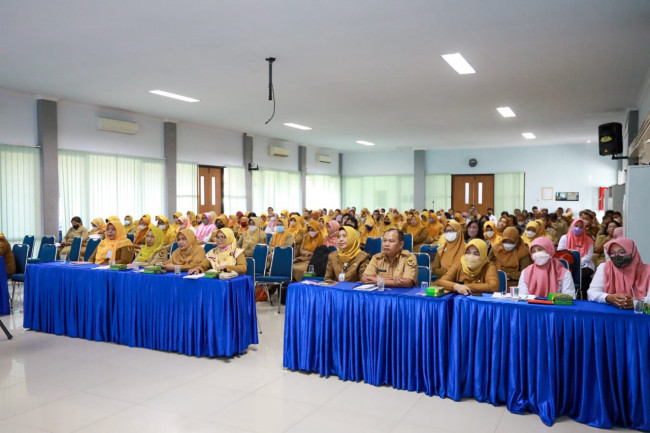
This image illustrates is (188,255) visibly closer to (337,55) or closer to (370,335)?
(370,335)

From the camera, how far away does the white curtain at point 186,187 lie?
1253 centimetres

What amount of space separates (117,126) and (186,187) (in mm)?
2630

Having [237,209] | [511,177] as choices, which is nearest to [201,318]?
[237,209]

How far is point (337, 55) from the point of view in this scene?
20.8ft

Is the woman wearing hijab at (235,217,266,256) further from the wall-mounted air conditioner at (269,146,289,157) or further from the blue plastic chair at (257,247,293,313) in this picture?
the wall-mounted air conditioner at (269,146,289,157)

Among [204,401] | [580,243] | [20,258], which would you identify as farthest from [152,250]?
[580,243]

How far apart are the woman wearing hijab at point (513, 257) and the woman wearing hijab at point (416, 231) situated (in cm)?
488

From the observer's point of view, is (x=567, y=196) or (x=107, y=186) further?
(x=567, y=196)

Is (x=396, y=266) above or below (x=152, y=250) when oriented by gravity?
above

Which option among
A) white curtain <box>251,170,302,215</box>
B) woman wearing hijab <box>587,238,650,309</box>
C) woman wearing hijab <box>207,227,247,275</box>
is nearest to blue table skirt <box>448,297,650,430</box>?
woman wearing hijab <box>587,238,650,309</box>

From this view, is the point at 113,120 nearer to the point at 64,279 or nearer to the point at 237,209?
the point at 237,209

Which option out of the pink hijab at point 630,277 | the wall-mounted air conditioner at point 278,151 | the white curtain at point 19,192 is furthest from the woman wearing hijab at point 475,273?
the wall-mounted air conditioner at point 278,151

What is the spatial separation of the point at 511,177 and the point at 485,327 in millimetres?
15026

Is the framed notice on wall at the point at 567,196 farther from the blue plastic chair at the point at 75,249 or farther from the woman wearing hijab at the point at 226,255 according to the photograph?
the blue plastic chair at the point at 75,249
